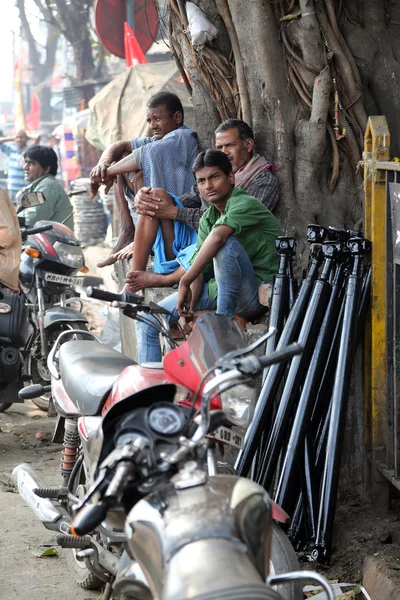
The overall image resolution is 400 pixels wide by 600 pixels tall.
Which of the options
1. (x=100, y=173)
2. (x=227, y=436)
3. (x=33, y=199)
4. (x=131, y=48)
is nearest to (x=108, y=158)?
(x=100, y=173)

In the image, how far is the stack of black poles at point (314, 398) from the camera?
3.84 meters

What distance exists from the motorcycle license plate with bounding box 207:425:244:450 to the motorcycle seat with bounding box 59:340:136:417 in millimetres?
569

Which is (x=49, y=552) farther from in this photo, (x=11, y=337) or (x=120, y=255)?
(x=120, y=255)

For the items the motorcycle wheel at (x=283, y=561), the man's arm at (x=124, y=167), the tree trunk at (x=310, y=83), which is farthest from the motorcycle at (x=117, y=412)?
the man's arm at (x=124, y=167)

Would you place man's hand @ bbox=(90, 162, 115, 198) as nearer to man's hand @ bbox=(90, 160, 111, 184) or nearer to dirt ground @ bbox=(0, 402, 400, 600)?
man's hand @ bbox=(90, 160, 111, 184)

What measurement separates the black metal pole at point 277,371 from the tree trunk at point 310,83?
119 cm

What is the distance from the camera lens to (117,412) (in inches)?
104

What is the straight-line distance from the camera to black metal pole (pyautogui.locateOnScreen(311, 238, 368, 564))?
375 cm

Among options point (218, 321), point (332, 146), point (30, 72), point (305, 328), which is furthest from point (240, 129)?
point (30, 72)

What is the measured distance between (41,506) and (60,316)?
3.33m

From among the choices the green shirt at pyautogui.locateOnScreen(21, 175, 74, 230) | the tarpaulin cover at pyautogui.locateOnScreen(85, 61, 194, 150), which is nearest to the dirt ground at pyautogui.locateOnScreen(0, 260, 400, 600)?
the green shirt at pyautogui.locateOnScreen(21, 175, 74, 230)

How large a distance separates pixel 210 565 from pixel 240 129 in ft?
12.5

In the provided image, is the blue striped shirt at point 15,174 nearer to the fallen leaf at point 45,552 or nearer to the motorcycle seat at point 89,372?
the fallen leaf at point 45,552

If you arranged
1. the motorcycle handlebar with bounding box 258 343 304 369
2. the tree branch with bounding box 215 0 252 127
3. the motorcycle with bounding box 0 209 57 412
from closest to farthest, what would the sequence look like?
the motorcycle handlebar with bounding box 258 343 304 369 < the tree branch with bounding box 215 0 252 127 < the motorcycle with bounding box 0 209 57 412
